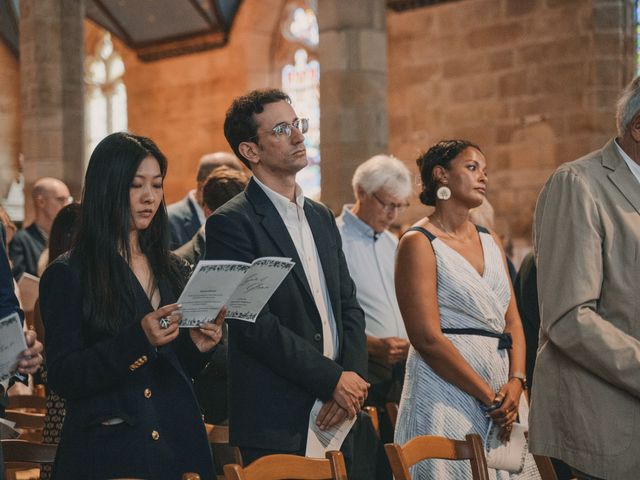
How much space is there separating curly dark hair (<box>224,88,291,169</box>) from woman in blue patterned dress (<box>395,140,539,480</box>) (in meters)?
0.78

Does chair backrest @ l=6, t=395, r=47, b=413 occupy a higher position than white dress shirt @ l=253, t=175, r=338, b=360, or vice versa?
white dress shirt @ l=253, t=175, r=338, b=360

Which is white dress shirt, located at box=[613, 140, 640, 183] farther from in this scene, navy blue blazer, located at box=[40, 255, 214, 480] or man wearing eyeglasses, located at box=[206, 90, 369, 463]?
navy blue blazer, located at box=[40, 255, 214, 480]

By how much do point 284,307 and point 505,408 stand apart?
1005 mm

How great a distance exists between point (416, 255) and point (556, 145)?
659 centimetres

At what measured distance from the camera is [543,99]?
10.3 metres

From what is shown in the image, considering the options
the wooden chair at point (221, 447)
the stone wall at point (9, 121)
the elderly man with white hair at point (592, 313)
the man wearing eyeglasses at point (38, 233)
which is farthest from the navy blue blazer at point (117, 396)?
the stone wall at point (9, 121)

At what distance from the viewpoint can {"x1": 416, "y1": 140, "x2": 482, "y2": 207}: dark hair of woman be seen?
13.5 ft

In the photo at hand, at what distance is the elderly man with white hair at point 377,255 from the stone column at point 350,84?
3.90 meters

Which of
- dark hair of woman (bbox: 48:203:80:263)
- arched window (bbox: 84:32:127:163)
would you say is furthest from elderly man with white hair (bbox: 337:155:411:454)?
arched window (bbox: 84:32:127:163)

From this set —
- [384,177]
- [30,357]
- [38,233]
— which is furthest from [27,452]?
[38,233]

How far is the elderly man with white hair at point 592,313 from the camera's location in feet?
8.93

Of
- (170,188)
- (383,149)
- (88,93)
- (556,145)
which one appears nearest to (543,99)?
(556,145)

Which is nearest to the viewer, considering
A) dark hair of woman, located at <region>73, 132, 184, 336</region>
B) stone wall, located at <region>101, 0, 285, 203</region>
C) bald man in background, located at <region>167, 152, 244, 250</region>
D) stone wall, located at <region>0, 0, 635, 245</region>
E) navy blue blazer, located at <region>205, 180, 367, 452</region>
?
dark hair of woman, located at <region>73, 132, 184, 336</region>

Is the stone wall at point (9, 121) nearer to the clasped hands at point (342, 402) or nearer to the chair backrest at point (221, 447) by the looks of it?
the chair backrest at point (221, 447)
